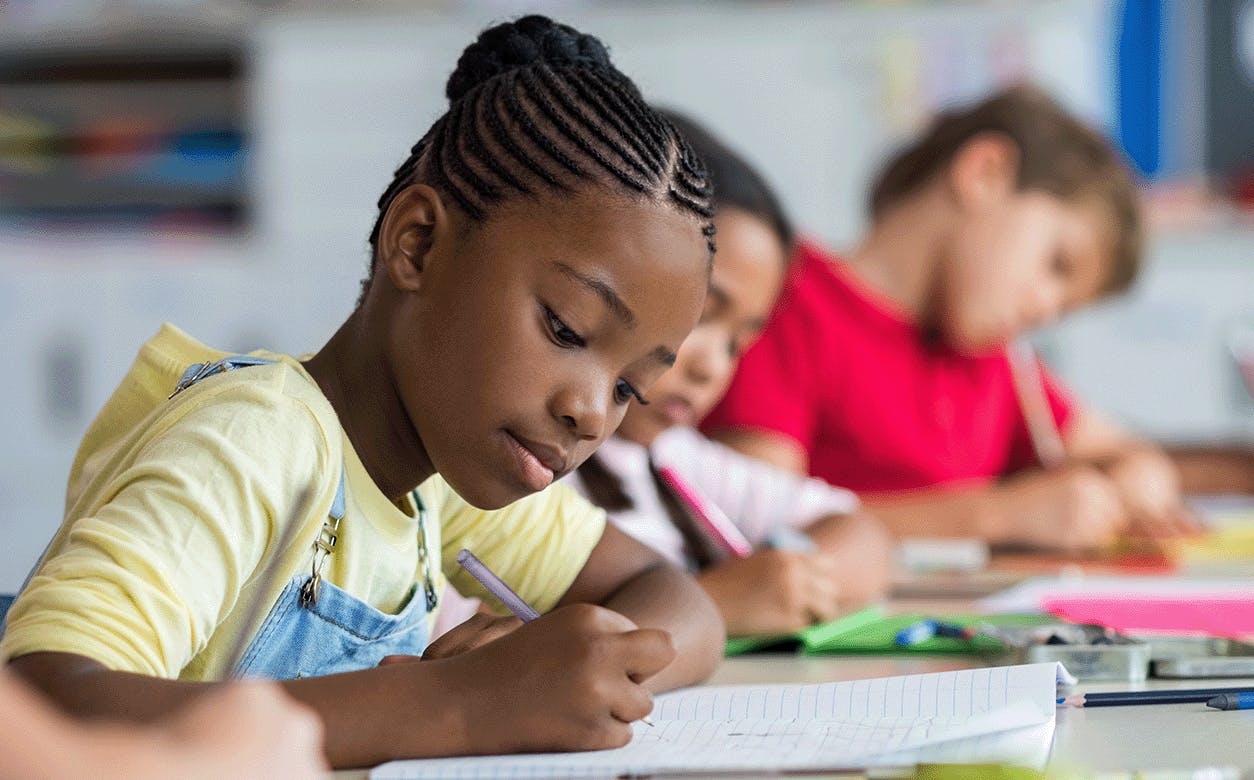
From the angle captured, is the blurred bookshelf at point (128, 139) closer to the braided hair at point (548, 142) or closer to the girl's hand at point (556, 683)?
the braided hair at point (548, 142)

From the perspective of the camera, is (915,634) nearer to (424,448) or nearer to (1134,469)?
(424,448)

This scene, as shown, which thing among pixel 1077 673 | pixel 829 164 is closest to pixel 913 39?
pixel 829 164

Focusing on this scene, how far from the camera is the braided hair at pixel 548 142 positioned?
66 centimetres

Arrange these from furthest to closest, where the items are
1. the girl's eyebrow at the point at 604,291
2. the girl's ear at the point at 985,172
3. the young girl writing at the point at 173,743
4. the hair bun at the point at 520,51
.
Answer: the girl's ear at the point at 985,172
the hair bun at the point at 520,51
the girl's eyebrow at the point at 604,291
the young girl writing at the point at 173,743

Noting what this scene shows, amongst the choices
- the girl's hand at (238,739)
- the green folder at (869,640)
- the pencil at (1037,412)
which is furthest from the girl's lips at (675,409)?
the pencil at (1037,412)

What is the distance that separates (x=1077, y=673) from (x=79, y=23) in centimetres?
299

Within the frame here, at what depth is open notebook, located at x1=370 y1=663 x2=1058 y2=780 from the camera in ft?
1.72

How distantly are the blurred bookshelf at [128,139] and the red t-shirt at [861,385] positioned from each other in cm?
179

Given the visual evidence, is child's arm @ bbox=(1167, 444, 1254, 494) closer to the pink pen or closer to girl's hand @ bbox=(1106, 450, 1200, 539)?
girl's hand @ bbox=(1106, 450, 1200, 539)

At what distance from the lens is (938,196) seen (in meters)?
1.99

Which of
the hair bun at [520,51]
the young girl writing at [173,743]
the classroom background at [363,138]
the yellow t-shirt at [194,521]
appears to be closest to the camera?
the young girl writing at [173,743]

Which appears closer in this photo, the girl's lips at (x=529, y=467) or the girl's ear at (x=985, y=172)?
the girl's lips at (x=529, y=467)

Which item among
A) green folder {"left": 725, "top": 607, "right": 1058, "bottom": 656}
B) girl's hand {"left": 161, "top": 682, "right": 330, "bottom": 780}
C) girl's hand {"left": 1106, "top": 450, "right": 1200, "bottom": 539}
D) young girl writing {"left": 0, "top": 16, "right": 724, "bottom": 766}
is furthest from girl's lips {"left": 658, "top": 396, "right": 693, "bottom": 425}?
girl's hand {"left": 161, "top": 682, "right": 330, "bottom": 780}

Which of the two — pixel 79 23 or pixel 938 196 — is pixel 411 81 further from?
pixel 938 196
